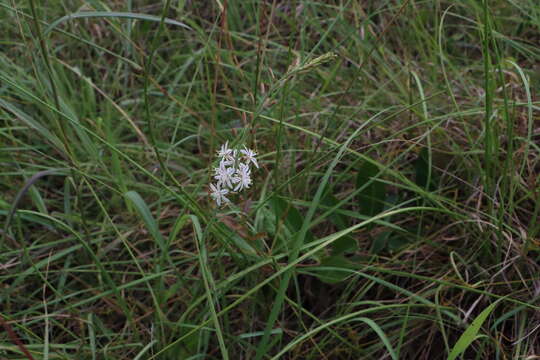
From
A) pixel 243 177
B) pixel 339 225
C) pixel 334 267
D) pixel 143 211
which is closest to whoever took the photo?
pixel 243 177

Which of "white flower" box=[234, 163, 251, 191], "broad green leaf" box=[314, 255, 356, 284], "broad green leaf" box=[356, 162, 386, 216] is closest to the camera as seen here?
"white flower" box=[234, 163, 251, 191]

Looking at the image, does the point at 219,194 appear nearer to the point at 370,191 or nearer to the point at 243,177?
the point at 243,177

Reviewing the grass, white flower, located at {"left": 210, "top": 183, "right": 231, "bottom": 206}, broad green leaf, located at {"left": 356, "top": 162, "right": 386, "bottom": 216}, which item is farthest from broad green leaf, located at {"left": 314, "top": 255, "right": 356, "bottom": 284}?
white flower, located at {"left": 210, "top": 183, "right": 231, "bottom": 206}

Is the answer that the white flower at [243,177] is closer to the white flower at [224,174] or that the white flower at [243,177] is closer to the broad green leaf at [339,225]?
the white flower at [224,174]

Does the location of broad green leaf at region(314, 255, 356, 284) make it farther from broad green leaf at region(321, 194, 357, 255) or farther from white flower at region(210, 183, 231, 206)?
white flower at region(210, 183, 231, 206)

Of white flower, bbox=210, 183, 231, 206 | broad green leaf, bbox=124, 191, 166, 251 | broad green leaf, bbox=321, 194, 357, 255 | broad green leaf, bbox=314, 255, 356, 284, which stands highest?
white flower, bbox=210, 183, 231, 206

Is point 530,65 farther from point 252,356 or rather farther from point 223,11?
point 252,356

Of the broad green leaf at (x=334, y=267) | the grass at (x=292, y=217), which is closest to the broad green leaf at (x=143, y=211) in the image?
the grass at (x=292, y=217)

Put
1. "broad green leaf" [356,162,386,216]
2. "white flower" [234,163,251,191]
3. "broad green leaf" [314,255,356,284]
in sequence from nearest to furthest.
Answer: "white flower" [234,163,251,191], "broad green leaf" [314,255,356,284], "broad green leaf" [356,162,386,216]

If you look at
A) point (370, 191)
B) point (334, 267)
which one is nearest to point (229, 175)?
point (334, 267)
